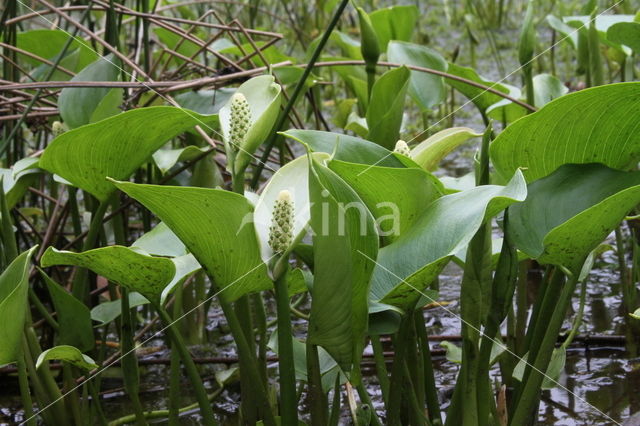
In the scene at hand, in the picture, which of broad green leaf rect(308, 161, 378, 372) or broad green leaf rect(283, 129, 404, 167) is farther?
broad green leaf rect(283, 129, 404, 167)

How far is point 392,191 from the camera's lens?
774mm

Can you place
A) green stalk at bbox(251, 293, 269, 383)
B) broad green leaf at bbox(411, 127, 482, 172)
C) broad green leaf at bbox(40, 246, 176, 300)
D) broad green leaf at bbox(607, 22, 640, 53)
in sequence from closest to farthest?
broad green leaf at bbox(40, 246, 176, 300) → broad green leaf at bbox(411, 127, 482, 172) → green stalk at bbox(251, 293, 269, 383) → broad green leaf at bbox(607, 22, 640, 53)

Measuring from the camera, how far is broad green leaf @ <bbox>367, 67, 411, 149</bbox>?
101 centimetres

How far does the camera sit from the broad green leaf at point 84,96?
1.14 meters

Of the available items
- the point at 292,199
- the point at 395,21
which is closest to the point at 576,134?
the point at 292,199

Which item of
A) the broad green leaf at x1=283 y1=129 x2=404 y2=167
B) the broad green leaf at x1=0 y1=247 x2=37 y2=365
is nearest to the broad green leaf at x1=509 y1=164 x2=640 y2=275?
the broad green leaf at x1=283 y1=129 x2=404 y2=167

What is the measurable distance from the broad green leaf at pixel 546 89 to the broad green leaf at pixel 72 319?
0.81 meters

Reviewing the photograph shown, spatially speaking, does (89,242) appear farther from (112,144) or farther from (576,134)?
(576,134)

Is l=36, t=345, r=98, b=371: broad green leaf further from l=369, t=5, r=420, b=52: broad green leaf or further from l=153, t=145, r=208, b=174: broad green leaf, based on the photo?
l=369, t=5, r=420, b=52: broad green leaf

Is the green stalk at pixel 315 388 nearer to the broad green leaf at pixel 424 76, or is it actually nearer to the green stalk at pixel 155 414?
the green stalk at pixel 155 414

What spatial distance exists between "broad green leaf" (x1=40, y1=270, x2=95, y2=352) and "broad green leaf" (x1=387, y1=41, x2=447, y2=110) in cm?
70

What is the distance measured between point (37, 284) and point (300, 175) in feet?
2.90

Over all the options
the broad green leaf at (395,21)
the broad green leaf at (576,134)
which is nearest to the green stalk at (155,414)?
the broad green leaf at (576,134)

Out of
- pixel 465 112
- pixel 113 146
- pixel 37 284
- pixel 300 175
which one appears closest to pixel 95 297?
pixel 37 284
